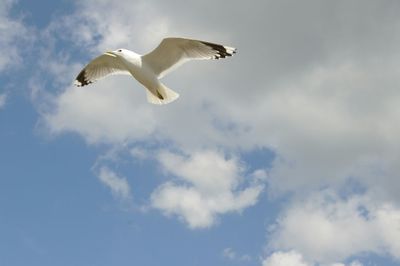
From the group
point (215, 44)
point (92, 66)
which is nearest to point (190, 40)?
point (215, 44)

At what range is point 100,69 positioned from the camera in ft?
55.6

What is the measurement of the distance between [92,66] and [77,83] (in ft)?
2.12

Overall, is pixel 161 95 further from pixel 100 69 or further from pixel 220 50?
pixel 100 69

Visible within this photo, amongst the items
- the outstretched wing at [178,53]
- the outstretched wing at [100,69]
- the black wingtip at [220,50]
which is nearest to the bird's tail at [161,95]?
the outstretched wing at [178,53]

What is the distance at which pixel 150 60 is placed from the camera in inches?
599

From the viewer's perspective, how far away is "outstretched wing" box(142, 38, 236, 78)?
14320 mm

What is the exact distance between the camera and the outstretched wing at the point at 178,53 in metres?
14.3

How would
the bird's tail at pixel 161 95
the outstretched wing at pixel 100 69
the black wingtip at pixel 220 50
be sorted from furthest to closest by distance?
the outstretched wing at pixel 100 69
the bird's tail at pixel 161 95
the black wingtip at pixel 220 50

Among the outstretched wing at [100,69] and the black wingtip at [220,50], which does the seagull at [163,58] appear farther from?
the outstretched wing at [100,69]

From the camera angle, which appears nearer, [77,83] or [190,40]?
[190,40]

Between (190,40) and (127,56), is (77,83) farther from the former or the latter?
(190,40)

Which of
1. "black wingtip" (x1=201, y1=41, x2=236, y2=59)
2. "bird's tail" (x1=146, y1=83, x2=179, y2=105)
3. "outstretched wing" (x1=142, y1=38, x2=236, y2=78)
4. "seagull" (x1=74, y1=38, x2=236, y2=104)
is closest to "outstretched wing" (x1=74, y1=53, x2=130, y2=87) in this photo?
"seagull" (x1=74, y1=38, x2=236, y2=104)

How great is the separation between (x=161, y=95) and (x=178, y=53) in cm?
101

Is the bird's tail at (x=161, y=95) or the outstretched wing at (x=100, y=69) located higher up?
the outstretched wing at (x=100, y=69)
